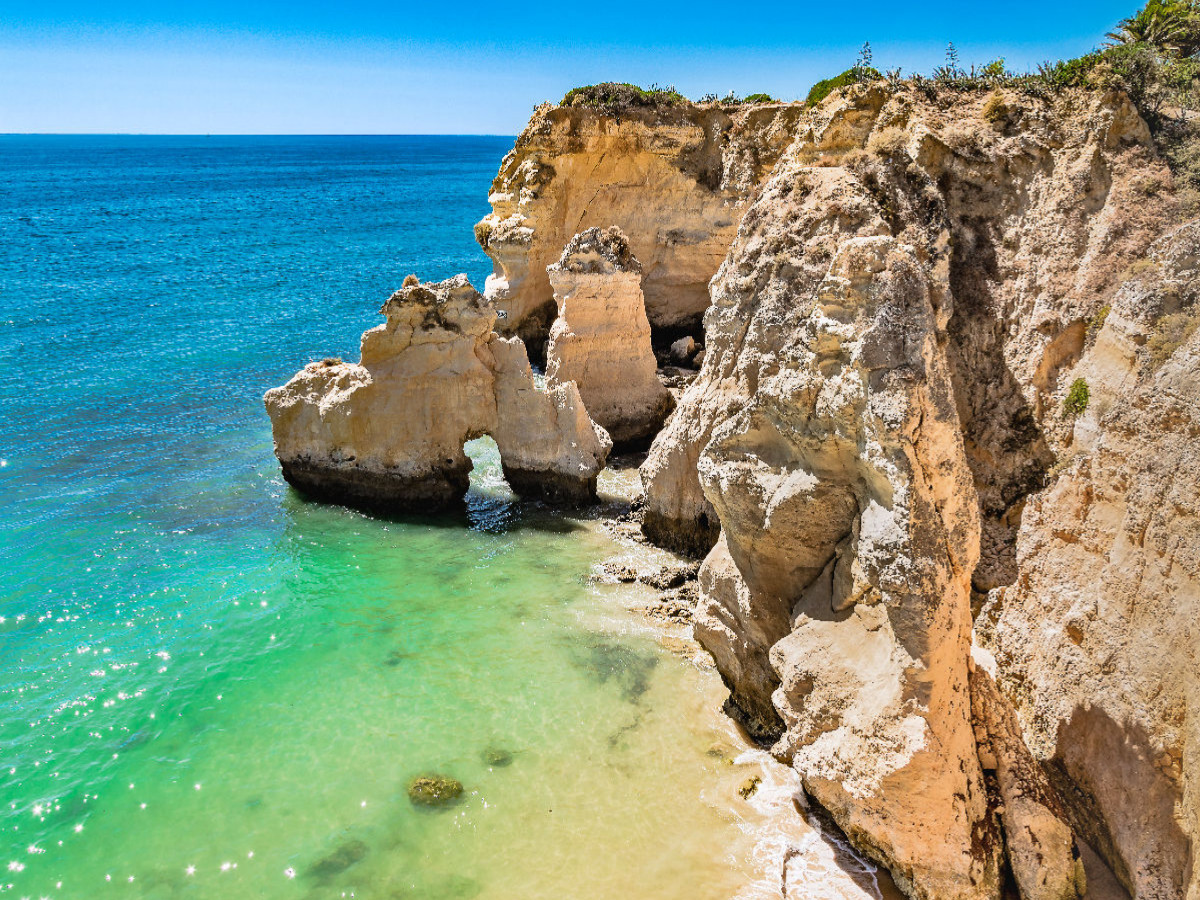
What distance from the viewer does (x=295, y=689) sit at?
1153 centimetres

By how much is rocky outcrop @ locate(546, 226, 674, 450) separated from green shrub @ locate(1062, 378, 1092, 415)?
1062 cm

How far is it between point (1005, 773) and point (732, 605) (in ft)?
11.5

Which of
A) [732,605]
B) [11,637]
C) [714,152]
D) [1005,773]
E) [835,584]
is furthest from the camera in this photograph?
[714,152]

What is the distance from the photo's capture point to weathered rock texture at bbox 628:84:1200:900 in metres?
6.41

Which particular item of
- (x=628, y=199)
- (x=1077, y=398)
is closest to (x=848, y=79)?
(x=1077, y=398)

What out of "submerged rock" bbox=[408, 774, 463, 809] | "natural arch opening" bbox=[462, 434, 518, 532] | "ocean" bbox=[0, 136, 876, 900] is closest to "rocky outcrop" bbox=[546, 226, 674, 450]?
"ocean" bbox=[0, 136, 876, 900]

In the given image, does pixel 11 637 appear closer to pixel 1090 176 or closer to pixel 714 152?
pixel 1090 176

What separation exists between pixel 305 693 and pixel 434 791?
295cm

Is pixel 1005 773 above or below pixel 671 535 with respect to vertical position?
→ above

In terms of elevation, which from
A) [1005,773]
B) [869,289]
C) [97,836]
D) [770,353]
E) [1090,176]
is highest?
[1090,176]

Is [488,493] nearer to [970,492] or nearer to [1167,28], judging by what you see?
[970,492]

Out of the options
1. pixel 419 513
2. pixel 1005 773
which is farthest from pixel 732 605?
pixel 419 513

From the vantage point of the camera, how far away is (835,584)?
8461 millimetres

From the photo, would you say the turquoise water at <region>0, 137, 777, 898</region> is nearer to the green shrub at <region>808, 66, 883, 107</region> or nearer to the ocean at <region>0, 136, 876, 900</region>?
the ocean at <region>0, 136, 876, 900</region>
